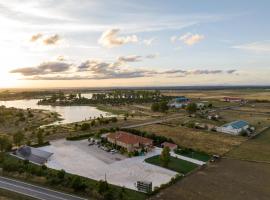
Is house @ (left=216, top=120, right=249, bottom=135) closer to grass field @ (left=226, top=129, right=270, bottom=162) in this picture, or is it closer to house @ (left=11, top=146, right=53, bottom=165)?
grass field @ (left=226, top=129, right=270, bottom=162)

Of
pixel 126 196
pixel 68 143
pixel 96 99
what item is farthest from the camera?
pixel 96 99

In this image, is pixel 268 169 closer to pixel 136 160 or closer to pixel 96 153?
pixel 136 160

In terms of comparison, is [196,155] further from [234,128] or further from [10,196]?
[10,196]

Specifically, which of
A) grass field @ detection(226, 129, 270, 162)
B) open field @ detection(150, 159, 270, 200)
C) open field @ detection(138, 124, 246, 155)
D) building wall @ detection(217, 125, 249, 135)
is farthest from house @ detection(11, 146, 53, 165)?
building wall @ detection(217, 125, 249, 135)

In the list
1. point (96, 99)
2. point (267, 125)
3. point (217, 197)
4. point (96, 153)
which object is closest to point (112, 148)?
point (96, 153)

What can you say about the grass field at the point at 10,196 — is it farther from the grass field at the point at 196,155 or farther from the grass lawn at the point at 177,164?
the grass field at the point at 196,155

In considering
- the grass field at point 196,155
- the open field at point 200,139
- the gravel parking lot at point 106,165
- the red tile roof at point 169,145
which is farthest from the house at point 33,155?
the open field at point 200,139
